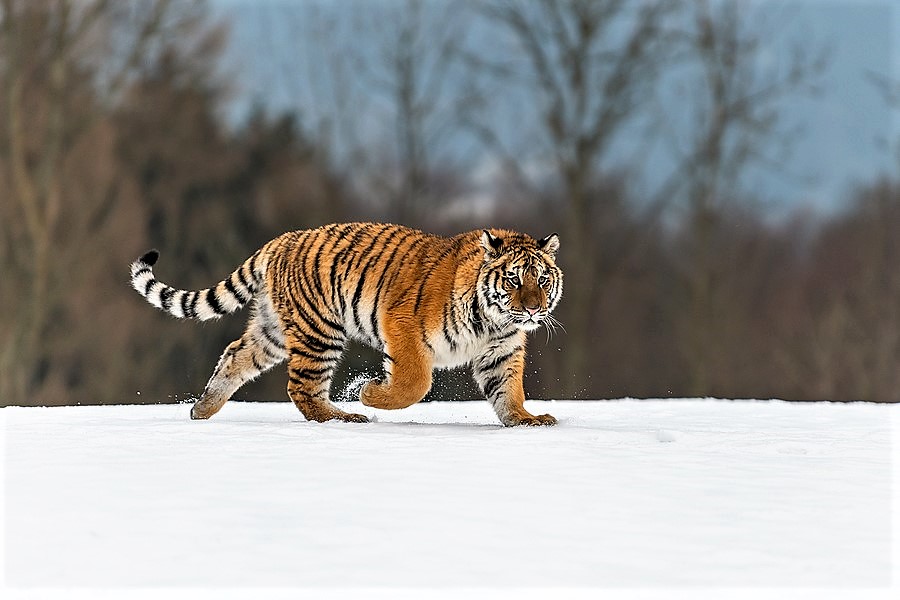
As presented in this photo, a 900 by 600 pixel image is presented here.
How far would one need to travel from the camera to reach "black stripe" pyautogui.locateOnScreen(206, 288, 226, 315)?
8930 millimetres

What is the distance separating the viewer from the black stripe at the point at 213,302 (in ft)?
29.3

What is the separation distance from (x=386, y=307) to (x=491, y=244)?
2.69ft

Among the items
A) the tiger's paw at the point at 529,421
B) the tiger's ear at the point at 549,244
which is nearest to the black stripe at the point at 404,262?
the tiger's ear at the point at 549,244

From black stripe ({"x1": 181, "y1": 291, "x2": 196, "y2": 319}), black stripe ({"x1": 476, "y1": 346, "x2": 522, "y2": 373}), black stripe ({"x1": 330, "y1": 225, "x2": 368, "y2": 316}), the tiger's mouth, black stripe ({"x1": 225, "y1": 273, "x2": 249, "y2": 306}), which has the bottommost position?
black stripe ({"x1": 476, "y1": 346, "x2": 522, "y2": 373})

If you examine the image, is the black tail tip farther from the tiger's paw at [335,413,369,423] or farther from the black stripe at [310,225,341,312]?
the tiger's paw at [335,413,369,423]

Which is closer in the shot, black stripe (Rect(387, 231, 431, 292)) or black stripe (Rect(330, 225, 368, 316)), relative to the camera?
black stripe (Rect(387, 231, 431, 292))

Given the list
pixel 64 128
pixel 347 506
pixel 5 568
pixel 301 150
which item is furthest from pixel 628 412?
pixel 301 150

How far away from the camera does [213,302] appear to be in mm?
8938

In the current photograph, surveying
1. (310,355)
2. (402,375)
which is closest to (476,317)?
(402,375)

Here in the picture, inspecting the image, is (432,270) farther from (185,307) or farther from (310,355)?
(185,307)

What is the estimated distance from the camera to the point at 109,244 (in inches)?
993

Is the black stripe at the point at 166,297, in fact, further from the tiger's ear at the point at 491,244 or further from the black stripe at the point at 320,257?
the tiger's ear at the point at 491,244

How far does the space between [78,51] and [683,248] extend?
11748 millimetres

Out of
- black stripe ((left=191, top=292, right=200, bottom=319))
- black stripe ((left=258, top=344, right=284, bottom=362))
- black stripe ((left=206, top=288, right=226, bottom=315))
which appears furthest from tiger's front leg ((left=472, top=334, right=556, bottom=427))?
black stripe ((left=191, top=292, right=200, bottom=319))
